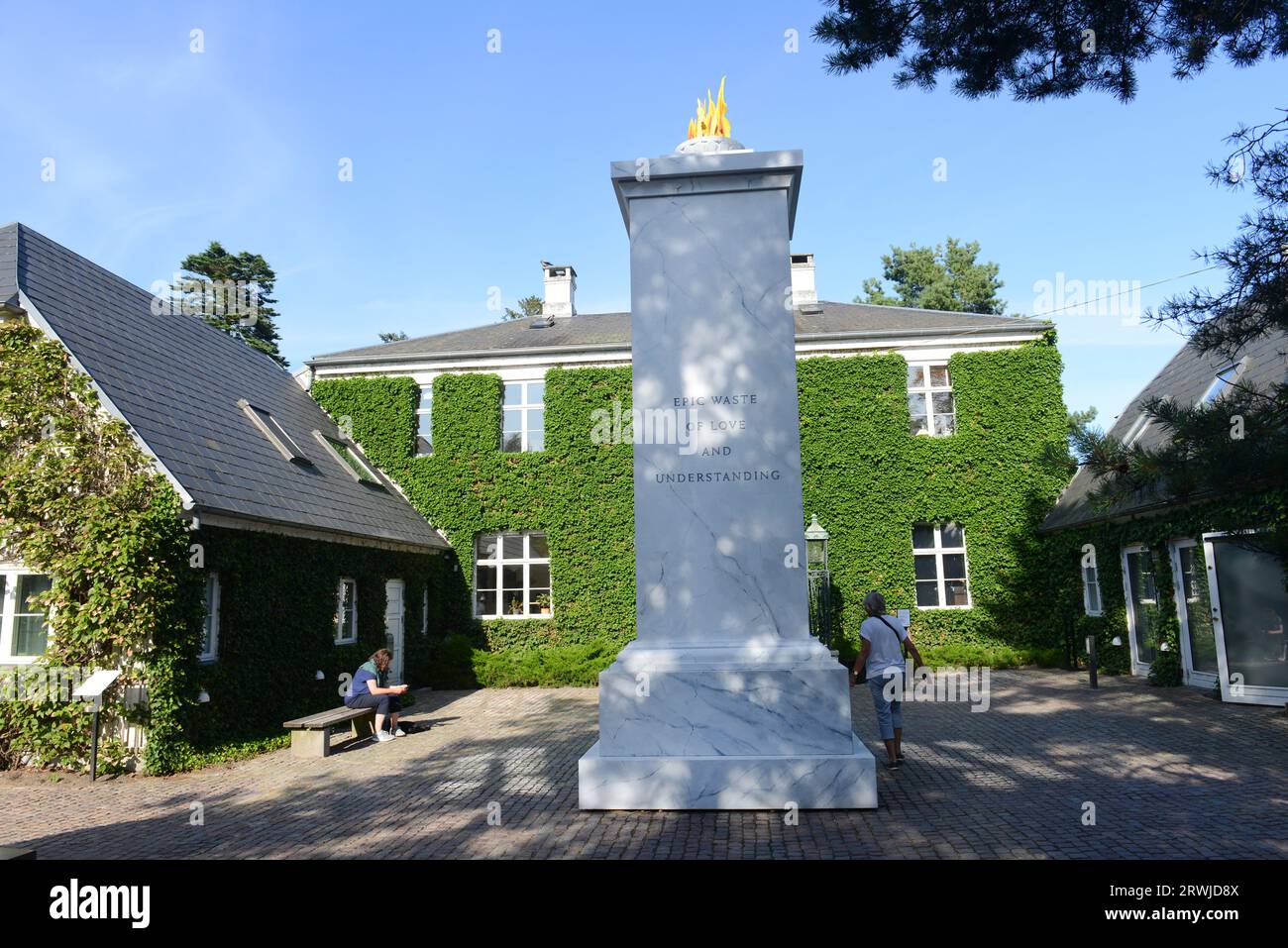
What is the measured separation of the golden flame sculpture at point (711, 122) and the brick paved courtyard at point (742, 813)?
19.5 ft

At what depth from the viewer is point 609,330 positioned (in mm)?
21062

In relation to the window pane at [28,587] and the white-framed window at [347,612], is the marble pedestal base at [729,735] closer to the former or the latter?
the window pane at [28,587]

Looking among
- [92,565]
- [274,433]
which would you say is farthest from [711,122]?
[274,433]

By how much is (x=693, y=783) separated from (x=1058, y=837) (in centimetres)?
257

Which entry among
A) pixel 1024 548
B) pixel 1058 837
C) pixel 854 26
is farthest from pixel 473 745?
pixel 1024 548

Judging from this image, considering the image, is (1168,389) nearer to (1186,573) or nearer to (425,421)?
(1186,573)

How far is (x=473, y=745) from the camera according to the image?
10.3 meters

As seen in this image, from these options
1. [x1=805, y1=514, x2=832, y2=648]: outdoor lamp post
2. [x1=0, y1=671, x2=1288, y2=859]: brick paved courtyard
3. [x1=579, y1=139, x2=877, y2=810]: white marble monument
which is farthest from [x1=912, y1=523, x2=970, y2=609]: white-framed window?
[x1=579, y1=139, x2=877, y2=810]: white marble monument

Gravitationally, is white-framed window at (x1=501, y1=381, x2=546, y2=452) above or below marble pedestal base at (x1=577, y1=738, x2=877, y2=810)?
above

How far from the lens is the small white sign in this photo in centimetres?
878

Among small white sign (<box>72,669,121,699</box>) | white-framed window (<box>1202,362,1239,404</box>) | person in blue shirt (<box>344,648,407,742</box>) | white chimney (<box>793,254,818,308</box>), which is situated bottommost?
person in blue shirt (<box>344,648,407,742</box>)

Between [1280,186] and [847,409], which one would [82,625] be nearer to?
[1280,186]

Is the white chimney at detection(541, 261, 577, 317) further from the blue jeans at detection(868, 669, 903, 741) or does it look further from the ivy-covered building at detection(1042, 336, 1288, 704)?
the blue jeans at detection(868, 669, 903, 741)

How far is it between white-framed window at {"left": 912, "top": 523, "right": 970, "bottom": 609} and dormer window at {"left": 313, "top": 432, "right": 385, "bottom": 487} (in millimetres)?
12656
